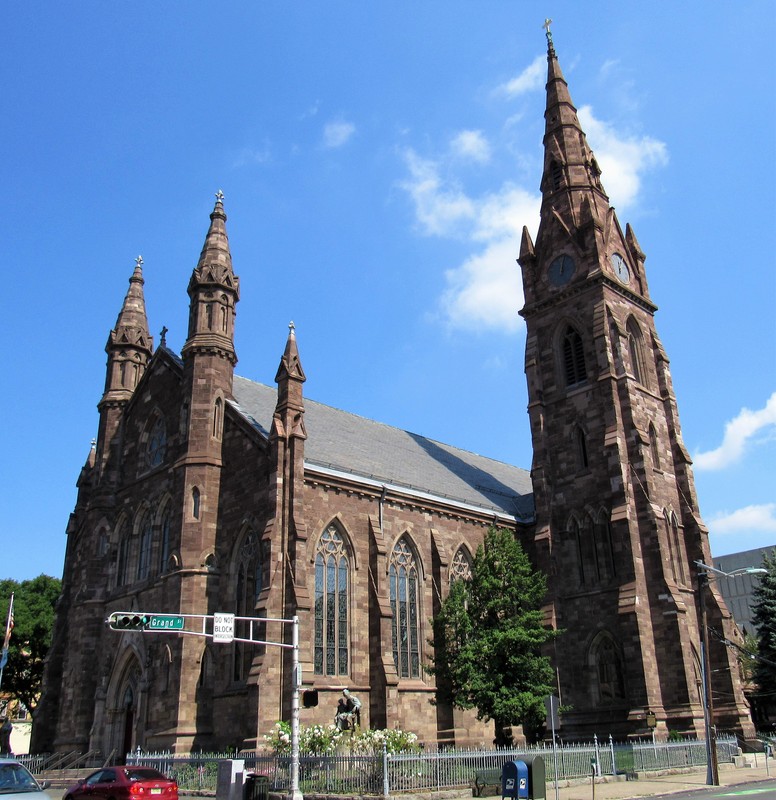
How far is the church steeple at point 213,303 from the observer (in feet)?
113

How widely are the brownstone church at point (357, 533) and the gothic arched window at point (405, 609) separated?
0.09 meters

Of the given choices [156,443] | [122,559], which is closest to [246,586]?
[122,559]

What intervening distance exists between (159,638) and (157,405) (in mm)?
11392

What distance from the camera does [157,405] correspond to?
37.3 m

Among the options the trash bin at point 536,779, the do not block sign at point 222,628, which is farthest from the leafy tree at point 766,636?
Answer: the do not block sign at point 222,628

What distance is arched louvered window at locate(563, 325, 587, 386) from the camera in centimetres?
4153

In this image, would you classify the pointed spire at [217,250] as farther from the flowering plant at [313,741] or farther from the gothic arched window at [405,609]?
the flowering plant at [313,741]

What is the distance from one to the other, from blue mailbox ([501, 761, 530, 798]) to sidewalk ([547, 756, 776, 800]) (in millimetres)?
3329

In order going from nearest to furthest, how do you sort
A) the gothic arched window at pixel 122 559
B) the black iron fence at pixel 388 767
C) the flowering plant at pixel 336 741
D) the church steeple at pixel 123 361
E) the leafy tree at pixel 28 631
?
the black iron fence at pixel 388 767
the flowering plant at pixel 336 741
the gothic arched window at pixel 122 559
the church steeple at pixel 123 361
the leafy tree at pixel 28 631

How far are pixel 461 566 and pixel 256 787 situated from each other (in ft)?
58.2

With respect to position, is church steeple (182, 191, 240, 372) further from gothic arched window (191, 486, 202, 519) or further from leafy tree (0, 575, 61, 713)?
leafy tree (0, 575, 61, 713)

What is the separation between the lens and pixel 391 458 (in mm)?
39031

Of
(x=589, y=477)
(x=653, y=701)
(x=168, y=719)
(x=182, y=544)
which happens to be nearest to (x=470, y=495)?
(x=589, y=477)

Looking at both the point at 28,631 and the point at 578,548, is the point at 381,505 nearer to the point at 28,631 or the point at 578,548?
the point at 578,548
